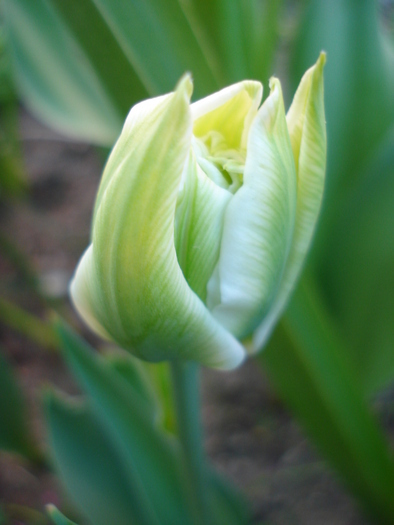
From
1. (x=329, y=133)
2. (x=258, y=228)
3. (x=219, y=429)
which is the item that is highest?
(x=258, y=228)

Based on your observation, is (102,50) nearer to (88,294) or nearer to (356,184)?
(88,294)

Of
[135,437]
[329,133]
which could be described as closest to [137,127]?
[135,437]

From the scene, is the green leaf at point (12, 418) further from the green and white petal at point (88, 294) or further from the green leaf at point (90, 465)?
the green and white petal at point (88, 294)

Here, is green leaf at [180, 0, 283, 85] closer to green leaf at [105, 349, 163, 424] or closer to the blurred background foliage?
the blurred background foliage

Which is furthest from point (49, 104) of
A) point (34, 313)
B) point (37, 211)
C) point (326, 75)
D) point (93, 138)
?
point (37, 211)

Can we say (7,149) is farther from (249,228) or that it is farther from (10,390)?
(249,228)

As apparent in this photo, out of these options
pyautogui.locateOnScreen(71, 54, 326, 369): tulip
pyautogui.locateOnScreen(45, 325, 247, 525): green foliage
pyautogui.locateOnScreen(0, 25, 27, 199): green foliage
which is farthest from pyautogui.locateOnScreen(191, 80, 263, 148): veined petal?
pyautogui.locateOnScreen(0, 25, 27, 199): green foliage
